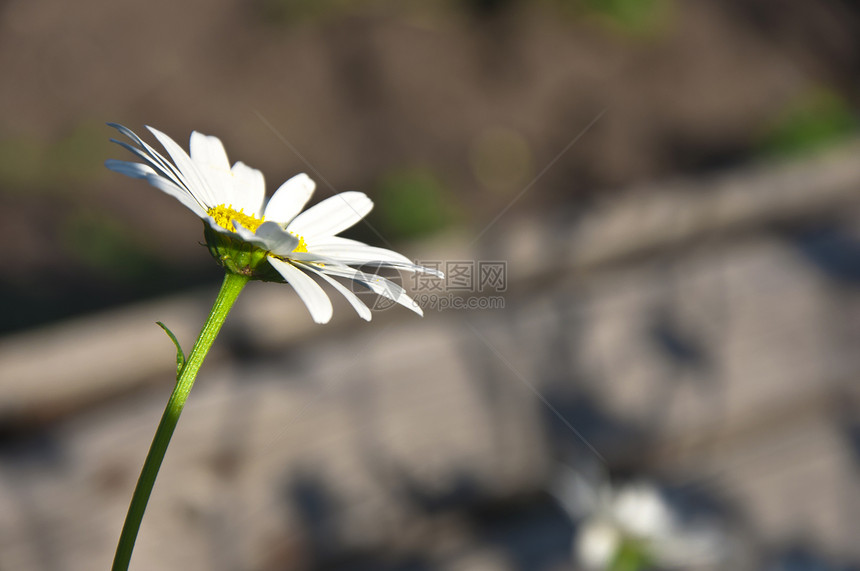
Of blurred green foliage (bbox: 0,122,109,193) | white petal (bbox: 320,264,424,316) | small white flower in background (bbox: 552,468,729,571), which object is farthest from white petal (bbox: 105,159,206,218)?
blurred green foliage (bbox: 0,122,109,193)

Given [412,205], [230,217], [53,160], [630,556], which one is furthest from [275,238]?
[53,160]

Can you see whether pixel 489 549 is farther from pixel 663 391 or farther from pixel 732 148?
pixel 732 148

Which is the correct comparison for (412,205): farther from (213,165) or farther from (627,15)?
(213,165)

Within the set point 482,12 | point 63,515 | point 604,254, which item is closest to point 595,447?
point 604,254

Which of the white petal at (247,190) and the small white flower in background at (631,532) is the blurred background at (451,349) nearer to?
the small white flower in background at (631,532)

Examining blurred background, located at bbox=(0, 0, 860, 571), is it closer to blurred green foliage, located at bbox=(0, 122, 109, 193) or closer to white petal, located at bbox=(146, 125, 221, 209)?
blurred green foliage, located at bbox=(0, 122, 109, 193)
